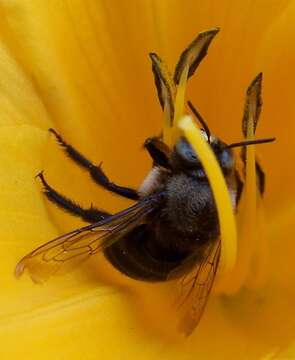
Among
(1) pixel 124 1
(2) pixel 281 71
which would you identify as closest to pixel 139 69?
(1) pixel 124 1

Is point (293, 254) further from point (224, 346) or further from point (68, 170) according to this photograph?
point (68, 170)

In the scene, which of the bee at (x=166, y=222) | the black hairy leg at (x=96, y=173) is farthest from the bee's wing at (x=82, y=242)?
the black hairy leg at (x=96, y=173)

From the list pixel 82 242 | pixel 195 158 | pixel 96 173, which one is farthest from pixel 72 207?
pixel 195 158

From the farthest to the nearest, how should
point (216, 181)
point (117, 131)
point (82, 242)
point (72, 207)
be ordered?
point (117, 131) → point (72, 207) → point (82, 242) → point (216, 181)

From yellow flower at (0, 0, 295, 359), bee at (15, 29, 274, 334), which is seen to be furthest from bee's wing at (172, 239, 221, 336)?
yellow flower at (0, 0, 295, 359)

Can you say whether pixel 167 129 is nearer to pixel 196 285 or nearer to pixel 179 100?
pixel 179 100

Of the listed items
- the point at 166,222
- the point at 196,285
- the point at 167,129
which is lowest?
the point at 196,285

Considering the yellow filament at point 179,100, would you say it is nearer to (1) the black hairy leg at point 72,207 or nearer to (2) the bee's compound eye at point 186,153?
(2) the bee's compound eye at point 186,153
